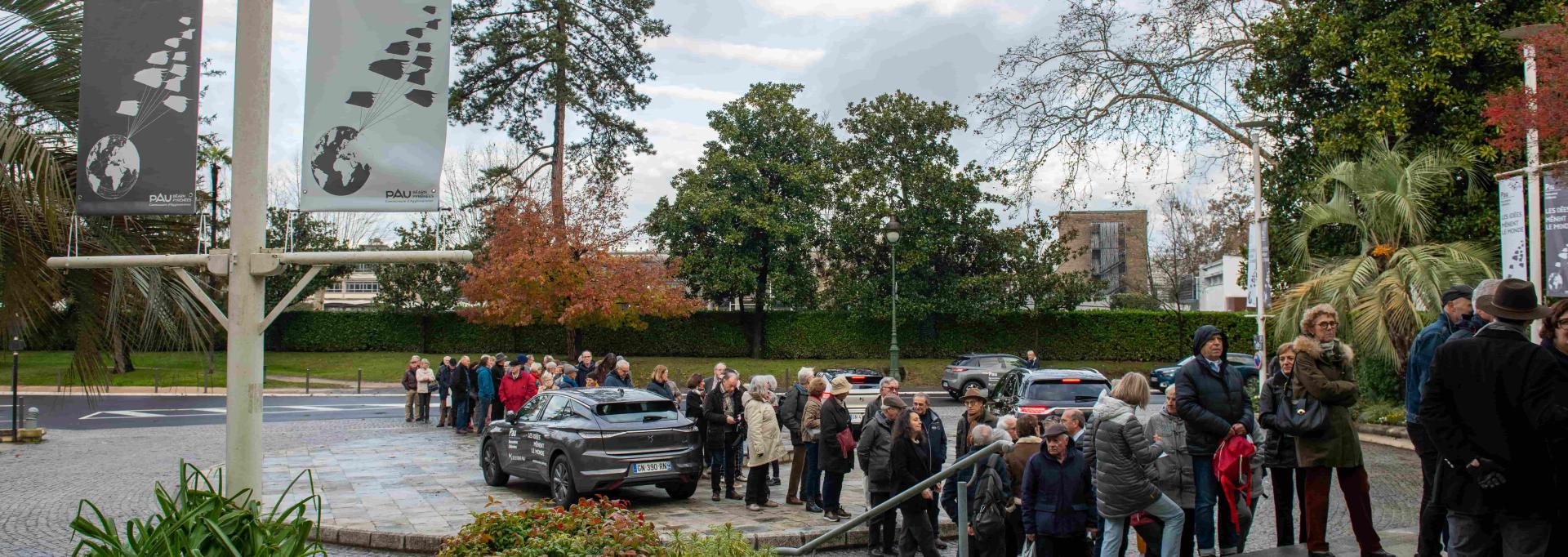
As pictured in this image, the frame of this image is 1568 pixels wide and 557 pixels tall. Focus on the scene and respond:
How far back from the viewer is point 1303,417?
6660mm

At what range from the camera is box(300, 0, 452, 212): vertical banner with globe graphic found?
205 inches

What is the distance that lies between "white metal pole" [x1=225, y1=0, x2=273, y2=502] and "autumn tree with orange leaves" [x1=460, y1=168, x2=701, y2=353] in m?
29.6

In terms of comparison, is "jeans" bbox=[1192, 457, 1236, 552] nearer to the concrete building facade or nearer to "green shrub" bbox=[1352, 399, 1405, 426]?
"green shrub" bbox=[1352, 399, 1405, 426]

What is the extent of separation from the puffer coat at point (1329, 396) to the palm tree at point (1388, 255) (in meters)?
10.2

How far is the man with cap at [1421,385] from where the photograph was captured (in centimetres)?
618

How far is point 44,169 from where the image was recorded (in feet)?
18.6

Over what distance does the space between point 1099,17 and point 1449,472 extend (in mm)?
19445

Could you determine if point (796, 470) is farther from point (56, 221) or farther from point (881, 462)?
point (56, 221)

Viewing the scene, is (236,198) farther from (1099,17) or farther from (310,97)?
(1099,17)

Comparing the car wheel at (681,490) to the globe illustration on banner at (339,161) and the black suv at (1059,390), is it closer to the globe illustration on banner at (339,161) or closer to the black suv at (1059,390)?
the black suv at (1059,390)

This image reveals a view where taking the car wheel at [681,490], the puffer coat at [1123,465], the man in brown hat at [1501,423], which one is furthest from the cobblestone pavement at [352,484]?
the man in brown hat at [1501,423]

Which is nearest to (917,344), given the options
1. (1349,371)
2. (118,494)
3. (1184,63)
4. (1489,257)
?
(1184,63)

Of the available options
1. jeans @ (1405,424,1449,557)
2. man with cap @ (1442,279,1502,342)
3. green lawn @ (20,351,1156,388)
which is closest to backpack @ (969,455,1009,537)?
jeans @ (1405,424,1449,557)

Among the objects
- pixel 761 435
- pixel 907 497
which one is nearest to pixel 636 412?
pixel 761 435
